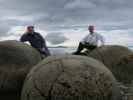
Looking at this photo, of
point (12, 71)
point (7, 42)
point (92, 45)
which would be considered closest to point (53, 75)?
point (12, 71)

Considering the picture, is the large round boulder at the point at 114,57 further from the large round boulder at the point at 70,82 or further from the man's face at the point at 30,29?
the large round boulder at the point at 70,82

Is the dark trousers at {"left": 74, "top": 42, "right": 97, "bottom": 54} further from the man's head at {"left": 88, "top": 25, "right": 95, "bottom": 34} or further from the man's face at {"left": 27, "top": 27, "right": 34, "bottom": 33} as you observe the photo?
the man's face at {"left": 27, "top": 27, "right": 34, "bottom": 33}

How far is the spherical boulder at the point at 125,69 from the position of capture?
1438cm

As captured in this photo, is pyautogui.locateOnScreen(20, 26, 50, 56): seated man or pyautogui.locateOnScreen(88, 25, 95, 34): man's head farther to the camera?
pyautogui.locateOnScreen(88, 25, 95, 34): man's head

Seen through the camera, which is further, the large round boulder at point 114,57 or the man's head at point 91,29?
the man's head at point 91,29

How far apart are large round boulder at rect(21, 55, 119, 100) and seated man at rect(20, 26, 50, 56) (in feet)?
20.7

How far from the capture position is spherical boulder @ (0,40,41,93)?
32.6 ft

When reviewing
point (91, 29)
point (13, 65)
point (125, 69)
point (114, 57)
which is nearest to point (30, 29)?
point (114, 57)

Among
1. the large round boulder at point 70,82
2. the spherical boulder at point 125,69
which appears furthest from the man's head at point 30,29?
the large round boulder at point 70,82

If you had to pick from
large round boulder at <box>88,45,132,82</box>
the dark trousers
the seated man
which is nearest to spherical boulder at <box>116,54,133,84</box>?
large round boulder at <box>88,45,132,82</box>

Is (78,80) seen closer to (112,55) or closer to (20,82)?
(20,82)

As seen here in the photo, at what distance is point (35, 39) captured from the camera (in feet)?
47.6

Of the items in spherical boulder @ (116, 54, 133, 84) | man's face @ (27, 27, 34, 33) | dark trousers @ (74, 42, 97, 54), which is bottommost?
spherical boulder @ (116, 54, 133, 84)

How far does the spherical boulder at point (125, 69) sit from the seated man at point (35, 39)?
264cm
